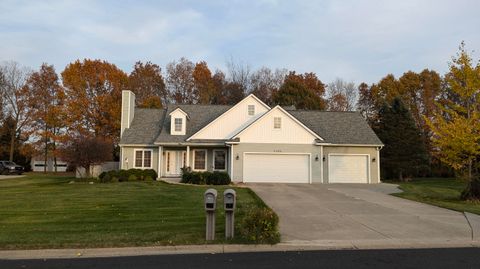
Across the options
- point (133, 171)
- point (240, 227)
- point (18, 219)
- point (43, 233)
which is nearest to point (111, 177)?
point (133, 171)

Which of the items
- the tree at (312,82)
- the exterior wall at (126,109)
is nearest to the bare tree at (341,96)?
the tree at (312,82)

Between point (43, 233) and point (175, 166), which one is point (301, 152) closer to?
point (175, 166)

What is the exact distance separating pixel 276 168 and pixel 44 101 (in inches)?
1274

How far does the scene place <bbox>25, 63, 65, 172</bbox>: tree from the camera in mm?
47844

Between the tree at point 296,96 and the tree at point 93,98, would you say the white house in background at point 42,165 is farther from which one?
the tree at point 296,96

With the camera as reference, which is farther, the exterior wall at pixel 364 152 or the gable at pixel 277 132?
the exterior wall at pixel 364 152

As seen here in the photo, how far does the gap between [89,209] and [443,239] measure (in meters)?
10.5

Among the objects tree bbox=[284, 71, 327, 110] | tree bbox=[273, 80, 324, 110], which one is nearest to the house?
tree bbox=[273, 80, 324, 110]

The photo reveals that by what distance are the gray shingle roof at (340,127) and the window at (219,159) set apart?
6223mm

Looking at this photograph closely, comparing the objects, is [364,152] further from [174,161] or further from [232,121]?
[174,161]

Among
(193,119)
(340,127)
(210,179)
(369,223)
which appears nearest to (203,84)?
(193,119)

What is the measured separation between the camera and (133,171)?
27.6 metres

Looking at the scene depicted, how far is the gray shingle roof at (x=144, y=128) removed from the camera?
30.8m

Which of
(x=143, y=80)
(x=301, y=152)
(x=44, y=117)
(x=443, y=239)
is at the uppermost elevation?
(x=143, y=80)
